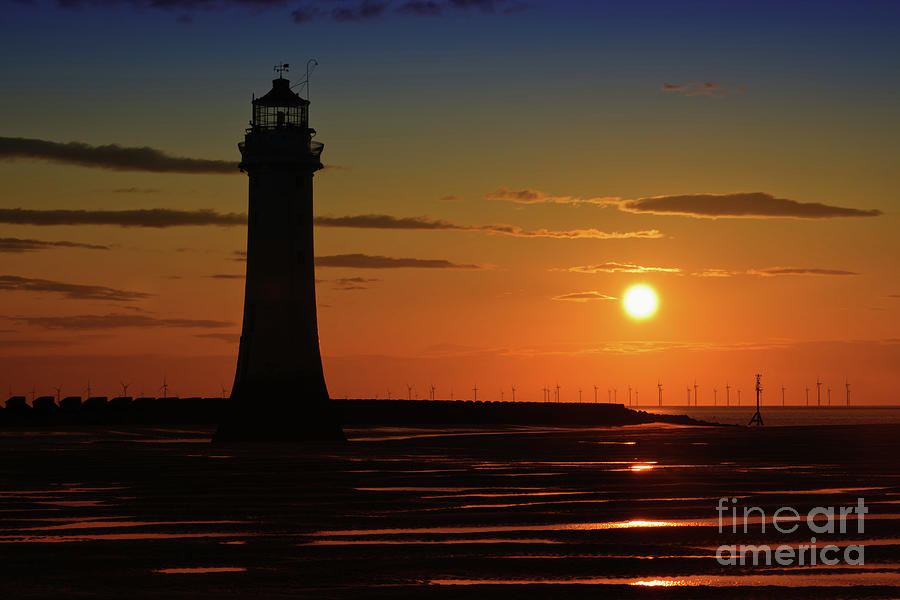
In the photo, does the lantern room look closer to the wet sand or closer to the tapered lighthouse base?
the tapered lighthouse base

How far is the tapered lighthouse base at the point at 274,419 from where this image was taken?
56562 millimetres

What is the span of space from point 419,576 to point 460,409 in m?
123

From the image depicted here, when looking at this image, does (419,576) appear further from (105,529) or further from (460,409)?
(460,409)

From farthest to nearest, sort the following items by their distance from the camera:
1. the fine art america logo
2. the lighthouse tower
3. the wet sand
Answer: the lighthouse tower → the fine art america logo → the wet sand

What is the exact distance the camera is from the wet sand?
1777cm

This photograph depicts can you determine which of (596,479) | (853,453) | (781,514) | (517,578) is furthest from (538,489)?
(853,453)

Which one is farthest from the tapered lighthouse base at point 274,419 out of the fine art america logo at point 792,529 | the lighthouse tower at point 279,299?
the fine art america logo at point 792,529

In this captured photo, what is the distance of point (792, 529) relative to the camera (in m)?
23.4

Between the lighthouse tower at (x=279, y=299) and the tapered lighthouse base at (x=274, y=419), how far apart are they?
0.14 feet

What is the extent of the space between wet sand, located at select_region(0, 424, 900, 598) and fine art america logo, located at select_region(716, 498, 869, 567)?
0.27 meters

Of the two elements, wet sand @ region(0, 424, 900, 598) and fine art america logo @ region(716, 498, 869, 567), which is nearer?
wet sand @ region(0, 424, 900, 598)

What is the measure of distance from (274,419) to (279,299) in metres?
5.10

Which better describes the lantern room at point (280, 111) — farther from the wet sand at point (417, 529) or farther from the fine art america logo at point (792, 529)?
the fine art america logo at point (792, 529)

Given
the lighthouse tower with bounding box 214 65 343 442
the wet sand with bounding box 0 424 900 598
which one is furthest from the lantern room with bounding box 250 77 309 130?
the wet sand with bounding box 0 424 900 598
